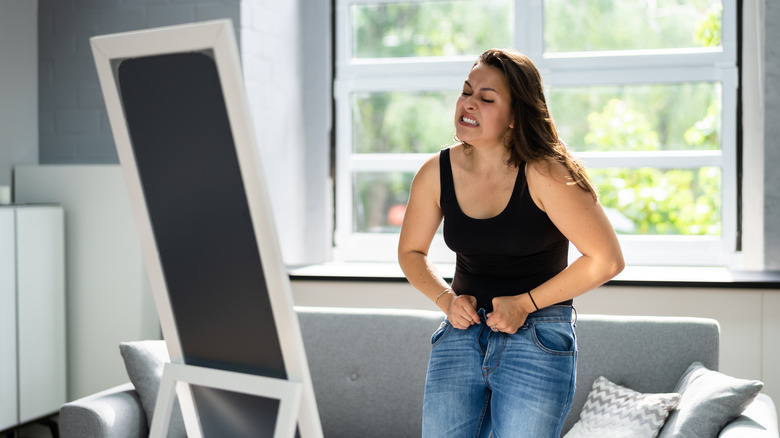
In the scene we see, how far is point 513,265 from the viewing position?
1831mm

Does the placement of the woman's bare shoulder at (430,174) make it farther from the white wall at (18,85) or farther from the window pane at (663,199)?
the white wall at (18,85)

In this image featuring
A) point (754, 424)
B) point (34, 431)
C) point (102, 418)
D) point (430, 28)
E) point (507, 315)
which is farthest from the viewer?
point (430, 28)

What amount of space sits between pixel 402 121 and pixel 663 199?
4.35 feet

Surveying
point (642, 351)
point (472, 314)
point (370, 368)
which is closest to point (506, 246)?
point (472, 314)

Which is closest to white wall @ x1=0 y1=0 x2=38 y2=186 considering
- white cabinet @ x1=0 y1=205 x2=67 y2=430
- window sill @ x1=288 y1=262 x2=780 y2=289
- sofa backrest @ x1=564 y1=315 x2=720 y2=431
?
white cabinet @ x1=0 y1=205 x2=67 y2=430

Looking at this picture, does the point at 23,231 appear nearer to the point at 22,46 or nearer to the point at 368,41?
the point at 22,46

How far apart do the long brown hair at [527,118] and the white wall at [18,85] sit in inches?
113

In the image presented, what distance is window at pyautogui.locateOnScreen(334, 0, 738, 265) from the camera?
3855 mm

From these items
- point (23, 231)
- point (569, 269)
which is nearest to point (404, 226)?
point (569, 269)

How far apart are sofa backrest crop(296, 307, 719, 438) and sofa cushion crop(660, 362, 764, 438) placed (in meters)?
0.34

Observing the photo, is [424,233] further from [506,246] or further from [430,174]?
[506,246]

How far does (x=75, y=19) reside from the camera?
3994 mm

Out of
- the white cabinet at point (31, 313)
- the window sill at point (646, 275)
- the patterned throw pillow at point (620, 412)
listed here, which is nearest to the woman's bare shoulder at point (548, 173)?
the patterned throw pillow at point (620, 412)

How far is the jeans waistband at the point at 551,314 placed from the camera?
5.92 ft
